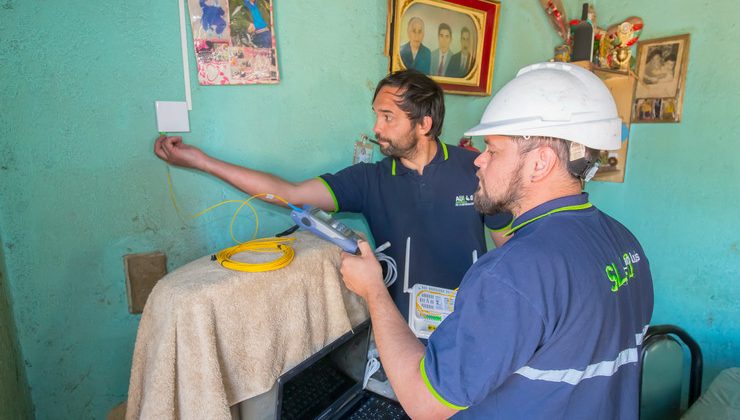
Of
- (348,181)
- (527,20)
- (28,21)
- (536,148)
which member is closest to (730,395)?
(536,148)


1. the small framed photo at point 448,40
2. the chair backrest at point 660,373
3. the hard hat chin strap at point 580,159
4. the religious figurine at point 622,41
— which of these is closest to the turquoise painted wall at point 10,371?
the hard hat chin strap at point 580,159

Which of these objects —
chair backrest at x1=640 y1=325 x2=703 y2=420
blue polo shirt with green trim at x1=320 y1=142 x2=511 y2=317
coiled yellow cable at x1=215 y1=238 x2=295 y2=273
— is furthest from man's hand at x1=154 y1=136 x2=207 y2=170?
chair backrest at x1=640 y1=325 x2=703 y2=420

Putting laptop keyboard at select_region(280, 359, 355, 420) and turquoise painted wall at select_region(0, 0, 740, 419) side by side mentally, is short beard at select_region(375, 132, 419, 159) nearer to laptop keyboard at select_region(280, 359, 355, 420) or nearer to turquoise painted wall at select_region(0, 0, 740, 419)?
turquoise painted wall at select_region(0, 0, 740, 419)

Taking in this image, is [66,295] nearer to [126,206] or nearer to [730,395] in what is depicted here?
[126,206]

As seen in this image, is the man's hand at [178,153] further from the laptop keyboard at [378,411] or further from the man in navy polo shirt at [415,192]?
the laptop keyboard at [378,411]

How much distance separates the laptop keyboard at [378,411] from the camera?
993 mm

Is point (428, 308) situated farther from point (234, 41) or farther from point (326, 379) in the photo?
point (234, 41)

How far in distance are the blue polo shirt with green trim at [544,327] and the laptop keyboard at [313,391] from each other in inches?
12.3

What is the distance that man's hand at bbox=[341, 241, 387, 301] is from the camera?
0.93 meters

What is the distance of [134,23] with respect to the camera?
101 centimetres

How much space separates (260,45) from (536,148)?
2.84ft

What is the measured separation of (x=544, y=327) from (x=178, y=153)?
968 millimetres

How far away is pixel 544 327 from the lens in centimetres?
65

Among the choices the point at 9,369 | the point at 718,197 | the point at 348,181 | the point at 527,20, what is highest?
the point at 527,20
